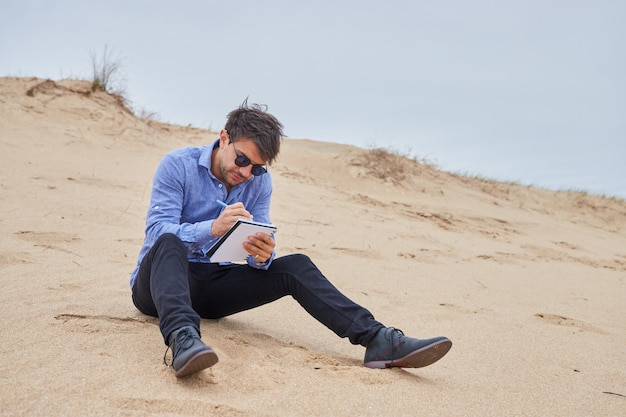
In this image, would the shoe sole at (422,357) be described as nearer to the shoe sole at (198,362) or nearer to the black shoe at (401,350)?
the black shoe at (401,350)

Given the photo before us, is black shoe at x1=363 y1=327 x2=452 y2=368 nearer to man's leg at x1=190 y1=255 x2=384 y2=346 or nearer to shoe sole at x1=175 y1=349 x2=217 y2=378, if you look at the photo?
man's leg at x1=190 y1=255 x2=384 y2=346

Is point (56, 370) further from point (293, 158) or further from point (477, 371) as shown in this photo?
point (293, 158)

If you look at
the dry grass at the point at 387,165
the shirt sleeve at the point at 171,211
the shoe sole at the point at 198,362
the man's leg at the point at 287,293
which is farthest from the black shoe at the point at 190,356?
the dry grass at the point at 387,165

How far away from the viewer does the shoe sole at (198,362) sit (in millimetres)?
2131

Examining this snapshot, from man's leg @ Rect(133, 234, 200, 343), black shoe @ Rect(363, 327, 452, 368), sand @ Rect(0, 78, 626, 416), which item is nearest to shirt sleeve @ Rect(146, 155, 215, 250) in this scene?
man's leg @ Rect(133, 234, 200, 343)

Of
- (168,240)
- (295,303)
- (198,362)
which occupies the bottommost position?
(295,303)

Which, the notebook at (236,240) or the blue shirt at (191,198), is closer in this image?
the notebook at (236,240)

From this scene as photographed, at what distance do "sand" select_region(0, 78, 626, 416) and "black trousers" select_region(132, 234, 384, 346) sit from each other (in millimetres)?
137

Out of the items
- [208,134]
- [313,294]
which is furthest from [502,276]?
[208,134]

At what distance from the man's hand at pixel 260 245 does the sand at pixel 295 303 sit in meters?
0.42

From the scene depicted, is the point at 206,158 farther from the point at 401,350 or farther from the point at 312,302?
the point at 401,350

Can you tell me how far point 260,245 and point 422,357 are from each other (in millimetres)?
872

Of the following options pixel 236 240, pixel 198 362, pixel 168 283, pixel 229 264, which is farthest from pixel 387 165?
pixel 198 362

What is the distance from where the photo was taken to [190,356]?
2137 millimetres
